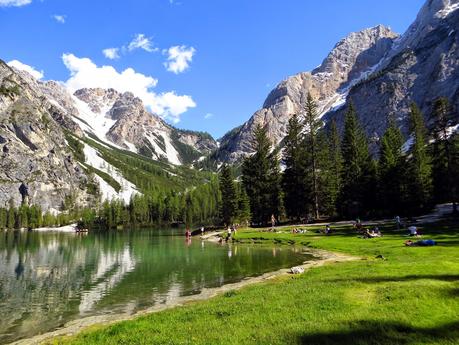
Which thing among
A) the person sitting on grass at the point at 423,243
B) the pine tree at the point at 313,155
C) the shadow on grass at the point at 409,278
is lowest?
the shadow on grass at the point at 409,278

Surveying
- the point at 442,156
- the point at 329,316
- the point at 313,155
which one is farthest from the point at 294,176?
the point at 329,316

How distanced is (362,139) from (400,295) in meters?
94.3

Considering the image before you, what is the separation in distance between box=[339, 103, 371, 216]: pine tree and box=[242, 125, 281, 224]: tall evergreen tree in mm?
16524

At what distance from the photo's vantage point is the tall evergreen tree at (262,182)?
103 m

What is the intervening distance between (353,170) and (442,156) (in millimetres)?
22871

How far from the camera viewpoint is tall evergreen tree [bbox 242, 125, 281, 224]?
10306 cm

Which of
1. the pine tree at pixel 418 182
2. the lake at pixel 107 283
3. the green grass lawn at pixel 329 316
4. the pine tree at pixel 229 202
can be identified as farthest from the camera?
the pine tree at pixel 229 202

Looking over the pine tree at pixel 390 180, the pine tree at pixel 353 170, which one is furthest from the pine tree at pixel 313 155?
the pine tree at pixel 390 180

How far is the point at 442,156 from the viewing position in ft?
271

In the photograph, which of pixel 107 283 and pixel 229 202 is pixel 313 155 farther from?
pixel 107 283

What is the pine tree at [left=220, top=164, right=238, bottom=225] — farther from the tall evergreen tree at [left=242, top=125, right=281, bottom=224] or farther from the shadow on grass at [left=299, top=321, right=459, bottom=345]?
the shadow on grass at [left=299, top=321, right=459, bottom=345]

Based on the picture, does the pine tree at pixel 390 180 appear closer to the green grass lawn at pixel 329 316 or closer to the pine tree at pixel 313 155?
the pine tree at pixel 313 155

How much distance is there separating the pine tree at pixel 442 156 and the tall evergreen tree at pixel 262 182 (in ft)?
121

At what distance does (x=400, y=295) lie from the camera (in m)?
19.6
